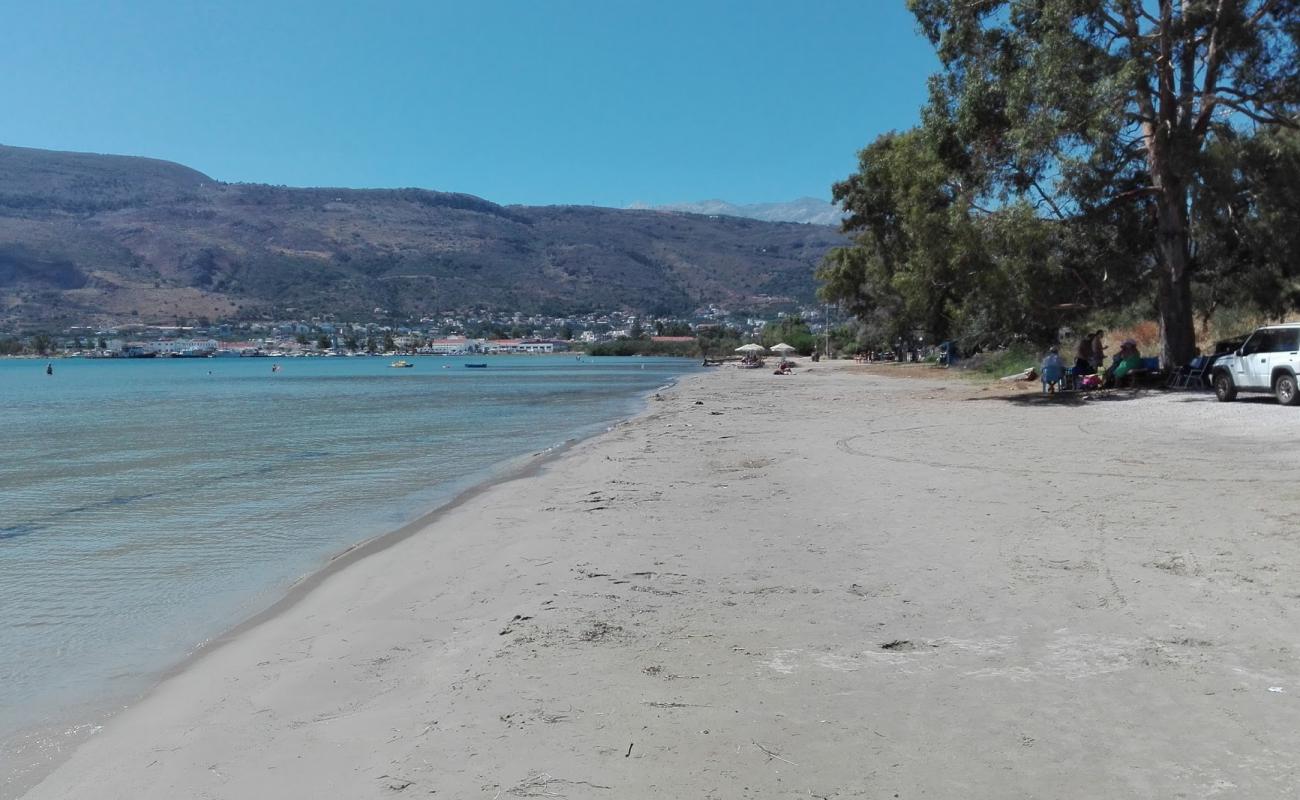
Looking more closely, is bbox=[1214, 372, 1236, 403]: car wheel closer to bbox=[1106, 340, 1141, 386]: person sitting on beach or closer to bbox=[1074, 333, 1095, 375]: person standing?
bbox=[1106, 340, 1141, 386]: person sitting on beach

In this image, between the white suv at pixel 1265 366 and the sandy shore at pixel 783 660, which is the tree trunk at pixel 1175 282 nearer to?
the white suv at pixel 1265 366

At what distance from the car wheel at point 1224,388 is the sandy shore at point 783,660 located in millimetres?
8910

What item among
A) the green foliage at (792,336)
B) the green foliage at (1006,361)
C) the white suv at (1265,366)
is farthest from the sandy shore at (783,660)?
the green foliage at (792,336)

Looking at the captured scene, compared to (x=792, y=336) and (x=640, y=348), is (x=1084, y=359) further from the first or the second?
(x=640, y=348)

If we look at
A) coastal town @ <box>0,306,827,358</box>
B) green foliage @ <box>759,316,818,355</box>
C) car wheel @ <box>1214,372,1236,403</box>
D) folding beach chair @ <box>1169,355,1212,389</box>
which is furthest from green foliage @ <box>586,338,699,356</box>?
car wheel @ <box>1214,372,1236,403</box>

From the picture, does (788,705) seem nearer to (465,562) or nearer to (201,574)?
(465,562)

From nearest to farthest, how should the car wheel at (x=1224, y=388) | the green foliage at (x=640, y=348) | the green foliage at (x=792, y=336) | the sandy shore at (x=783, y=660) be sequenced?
the sandy shore at (x=783, y=660) → the car wheel at (x=1224, y=388) → the green foliage at (x=792, y=336) → the green foliage at (x=640, y=348)

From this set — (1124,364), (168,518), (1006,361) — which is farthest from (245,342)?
(168,518)

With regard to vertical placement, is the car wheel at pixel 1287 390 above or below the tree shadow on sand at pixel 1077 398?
above

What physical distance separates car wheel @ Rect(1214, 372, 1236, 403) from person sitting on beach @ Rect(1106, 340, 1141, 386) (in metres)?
4.52

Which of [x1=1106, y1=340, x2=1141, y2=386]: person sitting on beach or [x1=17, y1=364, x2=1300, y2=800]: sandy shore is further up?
[x1=1106, y1=340, x2=1141, y2=386]: person sitting on beach

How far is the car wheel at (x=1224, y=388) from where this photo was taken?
18297 millimetres

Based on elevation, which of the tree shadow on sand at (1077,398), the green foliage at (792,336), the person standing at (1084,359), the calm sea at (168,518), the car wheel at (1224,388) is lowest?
the calm sea at (168,518)

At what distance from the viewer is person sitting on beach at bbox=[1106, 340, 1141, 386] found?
23312 mm
